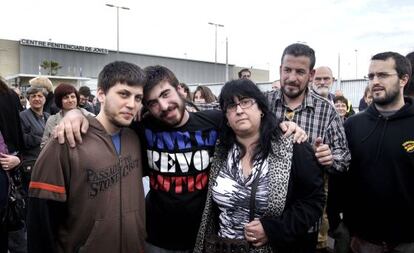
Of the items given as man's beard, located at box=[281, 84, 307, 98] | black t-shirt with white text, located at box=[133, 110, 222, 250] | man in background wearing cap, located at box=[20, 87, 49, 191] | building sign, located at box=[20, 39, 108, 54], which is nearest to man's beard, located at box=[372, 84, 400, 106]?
man's beard, located at box=[281, 84, 307, 98]

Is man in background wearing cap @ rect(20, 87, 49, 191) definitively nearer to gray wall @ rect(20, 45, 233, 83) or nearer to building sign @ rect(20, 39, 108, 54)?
gray wall @ rect(20, 45, 233, 83)

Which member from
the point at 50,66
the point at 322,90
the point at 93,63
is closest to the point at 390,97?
the point at 322,90

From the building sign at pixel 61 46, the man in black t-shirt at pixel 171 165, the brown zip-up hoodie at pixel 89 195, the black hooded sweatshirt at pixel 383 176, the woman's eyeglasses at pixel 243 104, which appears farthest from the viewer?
the building sign at pixel 61 46

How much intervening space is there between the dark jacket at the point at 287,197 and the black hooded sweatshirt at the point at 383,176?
71cm

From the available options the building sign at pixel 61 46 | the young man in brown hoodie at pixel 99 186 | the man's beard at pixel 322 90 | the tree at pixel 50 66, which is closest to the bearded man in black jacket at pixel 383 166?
the young man in brown hoodie at pixel 99 186

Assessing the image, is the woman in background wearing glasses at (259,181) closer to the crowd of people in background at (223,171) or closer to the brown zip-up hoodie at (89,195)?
the crowd of people in background at (223,171)

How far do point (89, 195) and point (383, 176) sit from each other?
2.23 metres

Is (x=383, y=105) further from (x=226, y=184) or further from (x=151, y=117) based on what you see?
(x=151, y=117)

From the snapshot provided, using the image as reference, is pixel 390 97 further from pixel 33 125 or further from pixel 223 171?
pixel 33 125

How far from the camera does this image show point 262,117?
2.74m

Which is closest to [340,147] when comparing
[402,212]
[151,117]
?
[402,212]

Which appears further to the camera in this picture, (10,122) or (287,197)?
(10,122)

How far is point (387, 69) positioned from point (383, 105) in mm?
300

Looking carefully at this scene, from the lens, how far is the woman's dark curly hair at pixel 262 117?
263 cm
